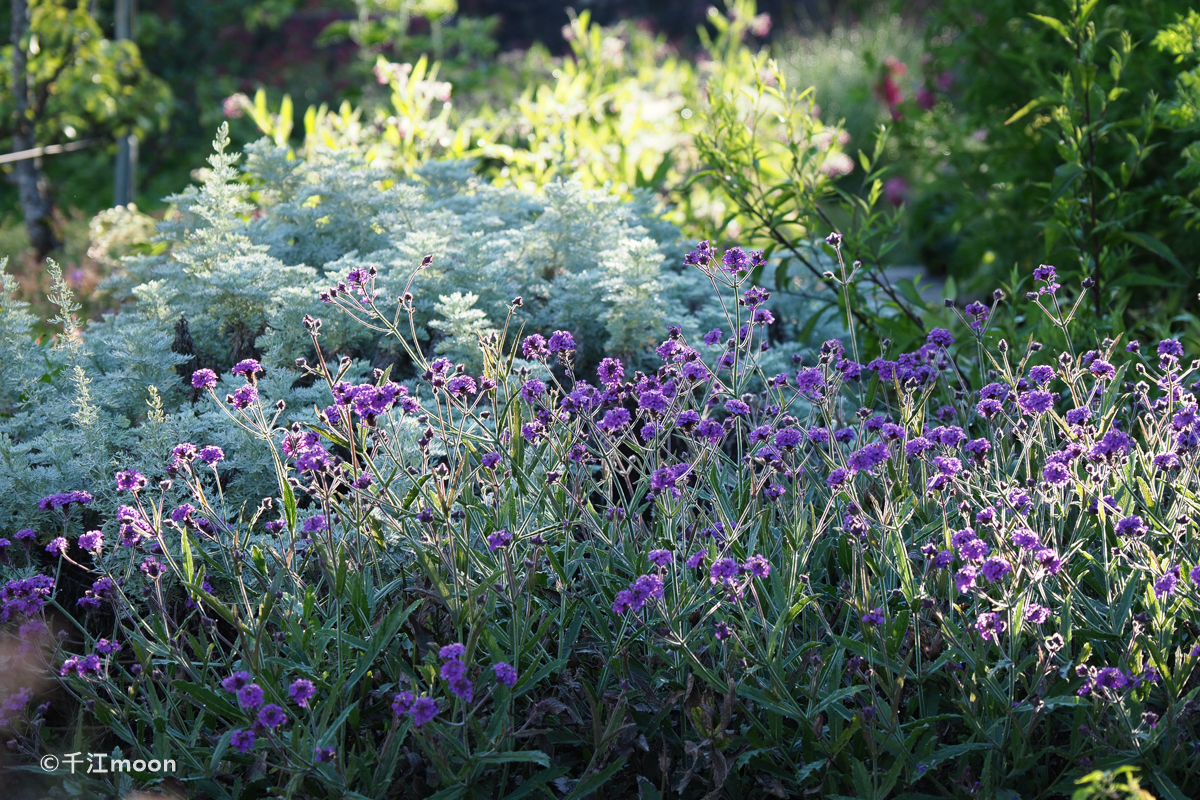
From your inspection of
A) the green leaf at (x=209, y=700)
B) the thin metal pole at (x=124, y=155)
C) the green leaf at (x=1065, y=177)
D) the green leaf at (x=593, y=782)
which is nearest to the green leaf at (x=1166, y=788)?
the green leaf at (x=593, y=782)

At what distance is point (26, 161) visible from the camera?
19.7 ft

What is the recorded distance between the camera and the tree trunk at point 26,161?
5.85 meters

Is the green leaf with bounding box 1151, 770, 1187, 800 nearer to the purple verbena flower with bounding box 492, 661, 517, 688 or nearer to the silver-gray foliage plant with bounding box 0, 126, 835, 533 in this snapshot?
the purple verbena flower with bounding box 492, 661, 517, 688

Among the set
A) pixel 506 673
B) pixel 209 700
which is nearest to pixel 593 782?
pixel 506 673

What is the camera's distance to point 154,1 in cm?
1138

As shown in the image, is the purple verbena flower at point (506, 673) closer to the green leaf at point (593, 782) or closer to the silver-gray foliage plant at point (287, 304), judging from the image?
the green leaf at point (593, 782)

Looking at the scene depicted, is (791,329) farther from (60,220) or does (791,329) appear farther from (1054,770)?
(60,220)

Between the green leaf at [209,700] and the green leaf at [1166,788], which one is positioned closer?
the green leaf at [1166,788]

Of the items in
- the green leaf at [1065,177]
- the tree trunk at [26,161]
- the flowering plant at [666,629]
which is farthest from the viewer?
the tree trunk at [26,161]

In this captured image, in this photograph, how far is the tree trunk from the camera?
5.85 meters

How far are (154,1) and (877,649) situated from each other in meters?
12.3

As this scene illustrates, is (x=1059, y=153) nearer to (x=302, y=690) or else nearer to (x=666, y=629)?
(x=666, y=629)

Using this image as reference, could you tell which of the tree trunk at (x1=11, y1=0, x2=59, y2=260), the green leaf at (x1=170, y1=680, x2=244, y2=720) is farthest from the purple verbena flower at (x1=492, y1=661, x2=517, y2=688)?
the tree trunk at (x1=11, y1=0, x2=59, y2=260)

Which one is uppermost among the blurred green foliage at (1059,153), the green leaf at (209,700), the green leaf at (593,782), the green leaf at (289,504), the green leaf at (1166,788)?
the blurred green foliage at (1059,153)
